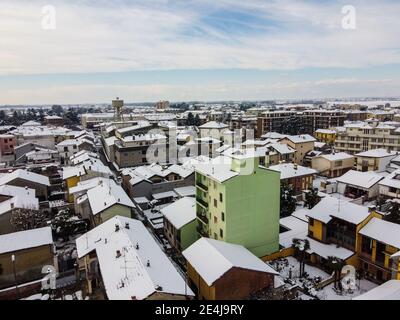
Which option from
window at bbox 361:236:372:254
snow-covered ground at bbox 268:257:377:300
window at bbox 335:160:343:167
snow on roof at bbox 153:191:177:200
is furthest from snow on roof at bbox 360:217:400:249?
window at bbox 335:160:343:167

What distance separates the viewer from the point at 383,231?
13.8 metres

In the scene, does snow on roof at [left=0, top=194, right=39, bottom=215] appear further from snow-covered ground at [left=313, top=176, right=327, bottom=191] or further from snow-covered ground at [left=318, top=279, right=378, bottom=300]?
snow-covered ground at [left=313, top=176, right=327, bottom=191]

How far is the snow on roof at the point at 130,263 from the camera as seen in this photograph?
10.1 m

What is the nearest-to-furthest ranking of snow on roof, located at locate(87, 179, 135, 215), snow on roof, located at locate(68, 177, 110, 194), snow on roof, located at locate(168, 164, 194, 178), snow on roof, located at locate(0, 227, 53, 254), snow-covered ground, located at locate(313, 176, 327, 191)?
snow on roof, located at locate(0, 227, 53, 254)
snow on roof, located at locate(87, 179, 135, 215)
snow on roof, located at locate(68, 177, 110, 194)
snow on roof, located at locate(168, 164, 194, 178)
snow-covered ground, located at locate(313, 176, 327, 191)

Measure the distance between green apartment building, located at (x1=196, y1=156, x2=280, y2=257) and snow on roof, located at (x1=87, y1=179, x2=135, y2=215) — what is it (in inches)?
195

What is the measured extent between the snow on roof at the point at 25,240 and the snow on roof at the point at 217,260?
7212 mm

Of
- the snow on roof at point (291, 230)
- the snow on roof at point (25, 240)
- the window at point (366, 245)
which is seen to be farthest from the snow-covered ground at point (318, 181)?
the snow on roof at point (25, 240)

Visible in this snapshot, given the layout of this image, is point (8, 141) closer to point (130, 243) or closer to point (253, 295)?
point (130, 243)

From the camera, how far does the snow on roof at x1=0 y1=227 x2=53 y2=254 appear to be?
14273 mm

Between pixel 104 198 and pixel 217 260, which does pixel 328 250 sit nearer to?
pixel 217 260

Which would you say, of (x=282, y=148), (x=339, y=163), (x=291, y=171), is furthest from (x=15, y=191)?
(x=339, y=163)
